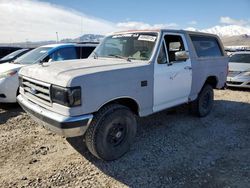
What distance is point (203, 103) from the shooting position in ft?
20.6

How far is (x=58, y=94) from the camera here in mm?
3373

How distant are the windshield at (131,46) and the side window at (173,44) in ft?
1.22

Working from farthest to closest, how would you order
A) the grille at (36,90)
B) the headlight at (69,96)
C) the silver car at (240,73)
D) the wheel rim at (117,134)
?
the silver car at (240,73)
the wheel rim at (117,134)
the grille at (36,90)
the headlight at (69,96)

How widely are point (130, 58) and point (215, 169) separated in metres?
2.33

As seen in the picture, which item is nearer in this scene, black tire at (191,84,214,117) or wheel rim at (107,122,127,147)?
wheel rim at (107,122,127,147)

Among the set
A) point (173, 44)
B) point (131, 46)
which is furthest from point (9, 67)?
point (173, 44)

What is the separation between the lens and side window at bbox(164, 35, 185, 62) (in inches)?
191

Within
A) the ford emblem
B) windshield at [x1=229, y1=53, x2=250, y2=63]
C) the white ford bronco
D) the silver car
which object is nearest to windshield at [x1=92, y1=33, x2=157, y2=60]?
the white ford bronco

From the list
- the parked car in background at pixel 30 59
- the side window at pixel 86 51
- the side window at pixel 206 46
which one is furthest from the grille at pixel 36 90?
the side window at pixel 86 51

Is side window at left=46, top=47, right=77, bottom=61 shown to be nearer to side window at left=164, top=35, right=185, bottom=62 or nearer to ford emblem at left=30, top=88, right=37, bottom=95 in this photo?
ford emblem at left=30, top=88, right=37, bottom=95

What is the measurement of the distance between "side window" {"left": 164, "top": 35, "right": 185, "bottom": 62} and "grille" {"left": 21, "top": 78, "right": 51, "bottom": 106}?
2.40 m

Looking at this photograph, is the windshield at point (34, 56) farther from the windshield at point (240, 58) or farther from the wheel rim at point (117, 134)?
the windshield at point (240, 58)

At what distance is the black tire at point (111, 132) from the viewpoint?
3.61 m

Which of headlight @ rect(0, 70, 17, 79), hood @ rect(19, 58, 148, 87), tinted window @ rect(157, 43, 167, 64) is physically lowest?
headlight @ rect(0, 70, 17, 79)
